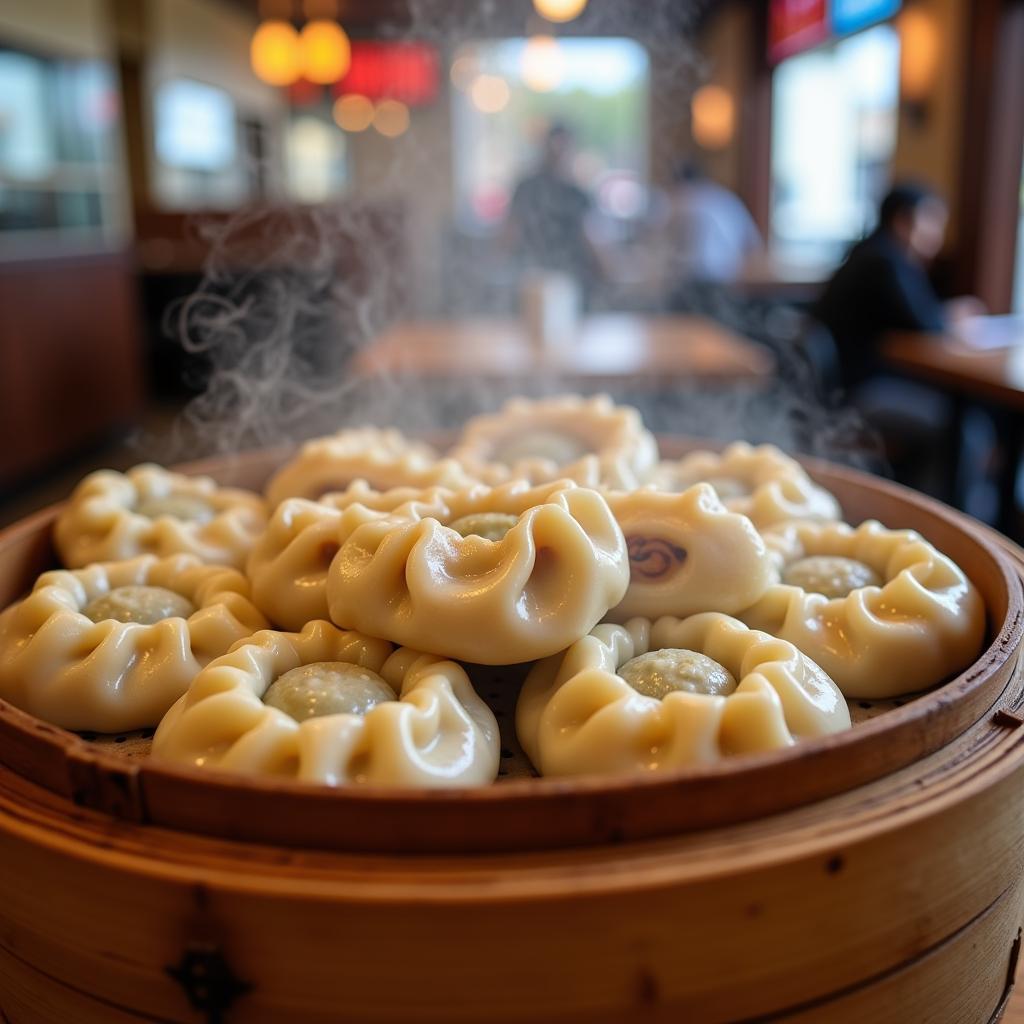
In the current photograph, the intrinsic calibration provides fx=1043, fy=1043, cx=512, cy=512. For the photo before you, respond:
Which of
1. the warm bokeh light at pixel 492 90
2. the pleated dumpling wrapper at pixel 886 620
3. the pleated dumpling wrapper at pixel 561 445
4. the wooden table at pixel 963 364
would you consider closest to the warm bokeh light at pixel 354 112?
the warm bokeh light at pixel 492 90

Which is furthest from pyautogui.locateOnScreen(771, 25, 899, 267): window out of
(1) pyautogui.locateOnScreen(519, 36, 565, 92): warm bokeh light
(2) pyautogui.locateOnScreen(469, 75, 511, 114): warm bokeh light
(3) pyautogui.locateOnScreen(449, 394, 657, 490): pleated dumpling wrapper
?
(3) pyautogui.locateOnScreen(449, 394, 657, 490): pleated dumpling wrapper

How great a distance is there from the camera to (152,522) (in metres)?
1.55

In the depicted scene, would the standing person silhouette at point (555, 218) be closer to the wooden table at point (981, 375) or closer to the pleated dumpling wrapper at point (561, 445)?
the wooden table at point (981, 375)

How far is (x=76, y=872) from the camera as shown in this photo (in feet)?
2.68

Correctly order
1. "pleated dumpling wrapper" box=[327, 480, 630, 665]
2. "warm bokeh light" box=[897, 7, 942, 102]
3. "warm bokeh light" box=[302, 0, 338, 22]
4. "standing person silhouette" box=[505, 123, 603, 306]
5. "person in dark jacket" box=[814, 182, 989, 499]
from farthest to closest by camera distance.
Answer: "warm bokeh light" box=[302, 0, 338, 22], "warm bokeh light" box=[897, 7, 942, 102], "standing person silhouette" box=[505, 123, 603, 306], "person in dark jacket" box=[814, 182, 989, 499], "pleated dumpling wrapper" box=[327, 480, 630, 665]

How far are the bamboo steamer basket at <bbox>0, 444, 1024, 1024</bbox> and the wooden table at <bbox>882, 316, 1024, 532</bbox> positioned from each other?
2.61m

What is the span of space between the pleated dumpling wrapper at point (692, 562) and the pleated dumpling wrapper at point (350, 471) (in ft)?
1.21

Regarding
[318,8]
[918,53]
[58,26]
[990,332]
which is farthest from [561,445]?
[318,8]

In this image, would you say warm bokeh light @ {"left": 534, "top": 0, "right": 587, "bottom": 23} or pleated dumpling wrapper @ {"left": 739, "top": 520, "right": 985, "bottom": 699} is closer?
pleated dumpling wrapper @ {"left": 739, "top": 520, "right": 985, "bottom": 699}

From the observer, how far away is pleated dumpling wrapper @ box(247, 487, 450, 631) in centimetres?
120

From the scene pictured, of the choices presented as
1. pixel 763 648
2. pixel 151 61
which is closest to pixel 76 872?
pixel 763 648

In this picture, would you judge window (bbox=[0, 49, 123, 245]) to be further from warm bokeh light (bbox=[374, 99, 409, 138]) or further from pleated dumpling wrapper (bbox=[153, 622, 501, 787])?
warm bokeh light (bbox=[374, 99, 409, 138])

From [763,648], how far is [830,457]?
200cm

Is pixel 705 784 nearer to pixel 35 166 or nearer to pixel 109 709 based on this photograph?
pixel 109 709
